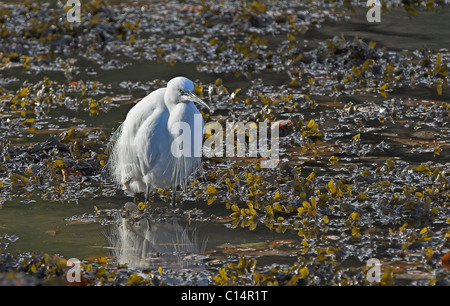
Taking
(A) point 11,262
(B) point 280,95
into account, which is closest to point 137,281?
(A) point 11,262

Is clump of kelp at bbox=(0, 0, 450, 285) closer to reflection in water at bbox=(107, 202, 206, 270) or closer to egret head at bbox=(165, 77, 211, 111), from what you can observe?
reflection in water at bbox=(107, 202, 206, 270)

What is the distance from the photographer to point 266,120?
656cm

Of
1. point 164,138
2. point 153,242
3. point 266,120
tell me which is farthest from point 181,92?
point 266,120

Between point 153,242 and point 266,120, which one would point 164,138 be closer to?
point 153,242

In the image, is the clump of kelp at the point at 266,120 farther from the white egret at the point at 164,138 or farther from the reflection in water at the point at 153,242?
the white egret at the point at 164,138

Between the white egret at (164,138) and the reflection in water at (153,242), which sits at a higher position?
the white egret at (164,138)

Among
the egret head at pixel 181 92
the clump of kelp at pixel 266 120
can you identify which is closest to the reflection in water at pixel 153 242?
the clump of kelp at pixel 266 120

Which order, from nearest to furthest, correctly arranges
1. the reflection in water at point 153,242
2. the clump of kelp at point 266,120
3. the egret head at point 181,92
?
the clump of kelp at point 266,120
the reflection in water at point 153,242
the egret head at point 181,92

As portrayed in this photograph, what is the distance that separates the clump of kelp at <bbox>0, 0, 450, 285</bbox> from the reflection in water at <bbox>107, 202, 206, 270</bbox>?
97 millimetres

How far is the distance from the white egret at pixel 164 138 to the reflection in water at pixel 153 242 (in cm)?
23

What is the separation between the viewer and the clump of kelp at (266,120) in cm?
407
